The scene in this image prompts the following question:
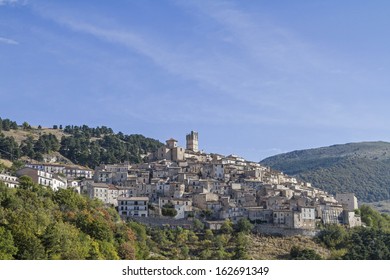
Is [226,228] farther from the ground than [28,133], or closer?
closer

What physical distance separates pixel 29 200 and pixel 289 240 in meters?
21.3

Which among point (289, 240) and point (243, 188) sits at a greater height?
point (243, 188)

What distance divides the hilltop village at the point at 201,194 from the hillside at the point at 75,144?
8.40 meters

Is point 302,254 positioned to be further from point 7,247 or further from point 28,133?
point 28,133

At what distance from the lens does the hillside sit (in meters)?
80.1

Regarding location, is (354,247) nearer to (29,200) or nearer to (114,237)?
(114,237)

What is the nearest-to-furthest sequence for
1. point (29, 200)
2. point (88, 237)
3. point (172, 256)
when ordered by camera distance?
point (88, 237), point (29, 200), point (172, 256)

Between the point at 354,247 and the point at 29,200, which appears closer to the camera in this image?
the point at 29,200

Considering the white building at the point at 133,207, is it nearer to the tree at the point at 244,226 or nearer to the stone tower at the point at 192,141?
the tree at the point at 244,226

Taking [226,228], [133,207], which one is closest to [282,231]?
[226,228]

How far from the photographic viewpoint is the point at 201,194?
63.0m

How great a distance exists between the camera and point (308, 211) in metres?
59.1

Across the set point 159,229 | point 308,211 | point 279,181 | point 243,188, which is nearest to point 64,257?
point 159,229

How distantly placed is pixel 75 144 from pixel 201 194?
30785 mm
